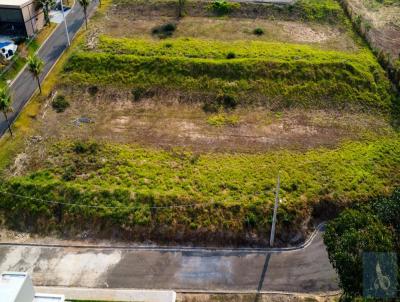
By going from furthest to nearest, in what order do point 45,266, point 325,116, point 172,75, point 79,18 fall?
point 79,18 → point 172,75 → point 325,116 → point 45,266

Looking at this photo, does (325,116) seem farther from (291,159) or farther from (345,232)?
(345,232)

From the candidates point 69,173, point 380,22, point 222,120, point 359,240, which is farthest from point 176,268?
point 380,22

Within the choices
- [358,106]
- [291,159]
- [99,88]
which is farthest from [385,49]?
[99,88]

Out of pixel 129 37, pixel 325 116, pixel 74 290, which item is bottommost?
pixel 74 290

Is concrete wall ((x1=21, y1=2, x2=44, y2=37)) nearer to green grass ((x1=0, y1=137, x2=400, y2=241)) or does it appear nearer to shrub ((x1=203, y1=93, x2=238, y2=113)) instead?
green grass ((x1=0, y1=137, x2=400, y2=241))

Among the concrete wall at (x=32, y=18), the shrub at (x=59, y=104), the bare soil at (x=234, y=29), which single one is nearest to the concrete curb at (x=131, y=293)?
the shrub at (x=59, y=104)

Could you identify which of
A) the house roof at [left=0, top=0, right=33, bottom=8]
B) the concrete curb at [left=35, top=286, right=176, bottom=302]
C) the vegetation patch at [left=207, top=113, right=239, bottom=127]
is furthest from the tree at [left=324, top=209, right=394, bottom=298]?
the house roof at [left=0, top=0, right=33, bottom=8]
